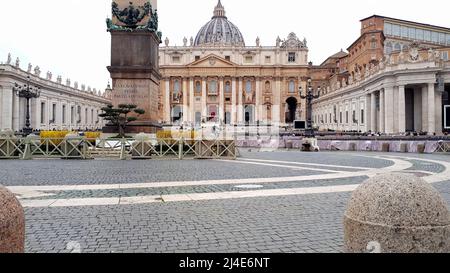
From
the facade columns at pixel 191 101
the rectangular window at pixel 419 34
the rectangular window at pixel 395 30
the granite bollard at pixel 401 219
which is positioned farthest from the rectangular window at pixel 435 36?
the granite bollard at pixel 401 219

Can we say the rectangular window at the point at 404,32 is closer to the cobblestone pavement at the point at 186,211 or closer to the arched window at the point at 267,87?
the arched window at the point at 267,87

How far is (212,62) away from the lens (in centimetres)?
11038

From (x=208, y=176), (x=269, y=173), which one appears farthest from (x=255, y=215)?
(x=269, y=173)

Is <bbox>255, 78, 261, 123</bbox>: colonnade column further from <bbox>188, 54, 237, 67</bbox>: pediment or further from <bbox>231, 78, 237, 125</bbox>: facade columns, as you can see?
<bbox>188, 54, 237, 67</bbox>: pediment

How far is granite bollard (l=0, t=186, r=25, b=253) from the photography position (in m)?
3.16

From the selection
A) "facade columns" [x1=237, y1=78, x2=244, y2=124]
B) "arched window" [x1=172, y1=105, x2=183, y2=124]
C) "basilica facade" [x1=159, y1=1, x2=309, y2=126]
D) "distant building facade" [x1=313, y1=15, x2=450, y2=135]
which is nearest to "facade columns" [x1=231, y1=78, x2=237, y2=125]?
"basilica facade" [x1=159, y1=1, x2=309, y2=126]

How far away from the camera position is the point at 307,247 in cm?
510

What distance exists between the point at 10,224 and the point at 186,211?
165 inches

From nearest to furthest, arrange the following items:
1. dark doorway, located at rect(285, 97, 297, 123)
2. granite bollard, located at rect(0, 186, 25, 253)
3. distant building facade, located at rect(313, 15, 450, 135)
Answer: granite bollard, located at rect(0, 186, 25, 253)
distant building facade, located at rect(313, 15, 450, 135)
dark doorway, located at rect(285, 97, 297, 123)

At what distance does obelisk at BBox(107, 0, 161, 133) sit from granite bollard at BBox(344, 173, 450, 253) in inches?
705

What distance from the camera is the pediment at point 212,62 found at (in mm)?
110188

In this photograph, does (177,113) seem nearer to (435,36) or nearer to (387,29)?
(387,29)

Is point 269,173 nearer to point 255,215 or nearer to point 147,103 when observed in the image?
point 255,215

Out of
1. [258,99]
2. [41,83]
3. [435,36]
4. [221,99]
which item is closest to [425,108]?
[435,36]
